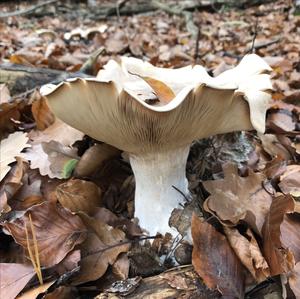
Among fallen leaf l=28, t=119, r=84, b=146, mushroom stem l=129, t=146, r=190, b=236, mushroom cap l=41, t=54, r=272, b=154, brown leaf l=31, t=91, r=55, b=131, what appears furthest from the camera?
brown leaf l=31, t=91, r=55, b=131

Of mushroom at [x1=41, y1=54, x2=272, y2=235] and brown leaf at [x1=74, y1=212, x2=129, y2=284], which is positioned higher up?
mushroom at [x1=41, y1=54, x2=272, y2=235]

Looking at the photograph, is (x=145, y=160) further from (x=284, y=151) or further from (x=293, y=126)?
(x=293, y=126)

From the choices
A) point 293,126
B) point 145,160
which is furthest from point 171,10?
point 145,160

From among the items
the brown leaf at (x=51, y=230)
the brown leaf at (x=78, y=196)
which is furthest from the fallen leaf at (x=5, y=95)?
the brown leaf at (x=51, y=230)

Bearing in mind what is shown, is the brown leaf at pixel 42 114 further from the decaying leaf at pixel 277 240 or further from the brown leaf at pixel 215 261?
the decaying leaf at pixel 277 240

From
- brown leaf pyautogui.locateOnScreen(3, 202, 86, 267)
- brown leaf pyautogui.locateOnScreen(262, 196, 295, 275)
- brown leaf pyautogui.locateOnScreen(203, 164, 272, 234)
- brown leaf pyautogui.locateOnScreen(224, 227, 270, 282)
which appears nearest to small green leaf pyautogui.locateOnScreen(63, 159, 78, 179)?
A: brown leaf pyautogui.locateOnScreen(3, 202, 86, 267)

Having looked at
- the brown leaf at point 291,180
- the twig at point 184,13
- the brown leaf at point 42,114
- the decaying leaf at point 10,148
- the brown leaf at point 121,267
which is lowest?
the twig at point 184,13

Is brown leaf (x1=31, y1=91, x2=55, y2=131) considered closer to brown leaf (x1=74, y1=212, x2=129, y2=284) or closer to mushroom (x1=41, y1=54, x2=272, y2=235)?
mushroom (x1=41, y1=54, x2=272, y2=235)
